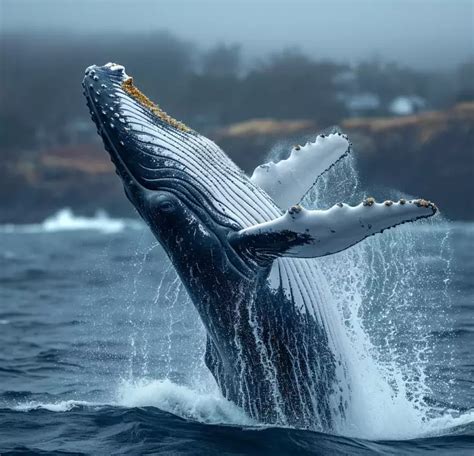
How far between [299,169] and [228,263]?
5.27ft

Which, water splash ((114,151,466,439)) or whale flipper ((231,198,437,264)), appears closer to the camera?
whale flipper ((231,198,437,264))

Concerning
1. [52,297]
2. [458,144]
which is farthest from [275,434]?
[458,144]

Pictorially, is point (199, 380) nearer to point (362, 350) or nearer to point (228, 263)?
point (362, 350)

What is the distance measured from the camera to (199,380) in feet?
33.9

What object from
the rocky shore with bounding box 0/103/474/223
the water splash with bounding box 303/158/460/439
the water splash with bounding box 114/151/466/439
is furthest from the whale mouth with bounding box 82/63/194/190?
the rocky shore with bounding box 0/103/474/223

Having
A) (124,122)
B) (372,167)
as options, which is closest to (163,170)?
(124,122)

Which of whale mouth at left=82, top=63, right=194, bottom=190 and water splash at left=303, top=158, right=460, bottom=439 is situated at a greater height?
whale mouth at left=82, top=63, right=194, bottom=190

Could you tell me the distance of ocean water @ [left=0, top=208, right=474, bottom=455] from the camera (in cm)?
873

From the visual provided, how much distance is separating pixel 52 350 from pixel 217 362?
5774 millimetres

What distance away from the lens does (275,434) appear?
27.9ft

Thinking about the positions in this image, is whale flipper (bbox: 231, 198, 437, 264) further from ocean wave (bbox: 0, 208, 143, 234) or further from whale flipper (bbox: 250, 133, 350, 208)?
ocean wave (bbox: 0, 208, 143, 234)

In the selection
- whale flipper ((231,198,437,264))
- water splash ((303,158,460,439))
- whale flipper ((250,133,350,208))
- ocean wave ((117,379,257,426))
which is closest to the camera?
whale flipper ((231,198,437,264))

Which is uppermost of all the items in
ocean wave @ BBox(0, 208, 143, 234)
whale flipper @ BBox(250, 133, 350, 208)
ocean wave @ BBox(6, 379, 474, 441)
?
ocean wave @ BBox(0, 208, 143, 234)

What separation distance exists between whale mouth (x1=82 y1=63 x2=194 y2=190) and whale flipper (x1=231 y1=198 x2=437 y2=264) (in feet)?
4.25
